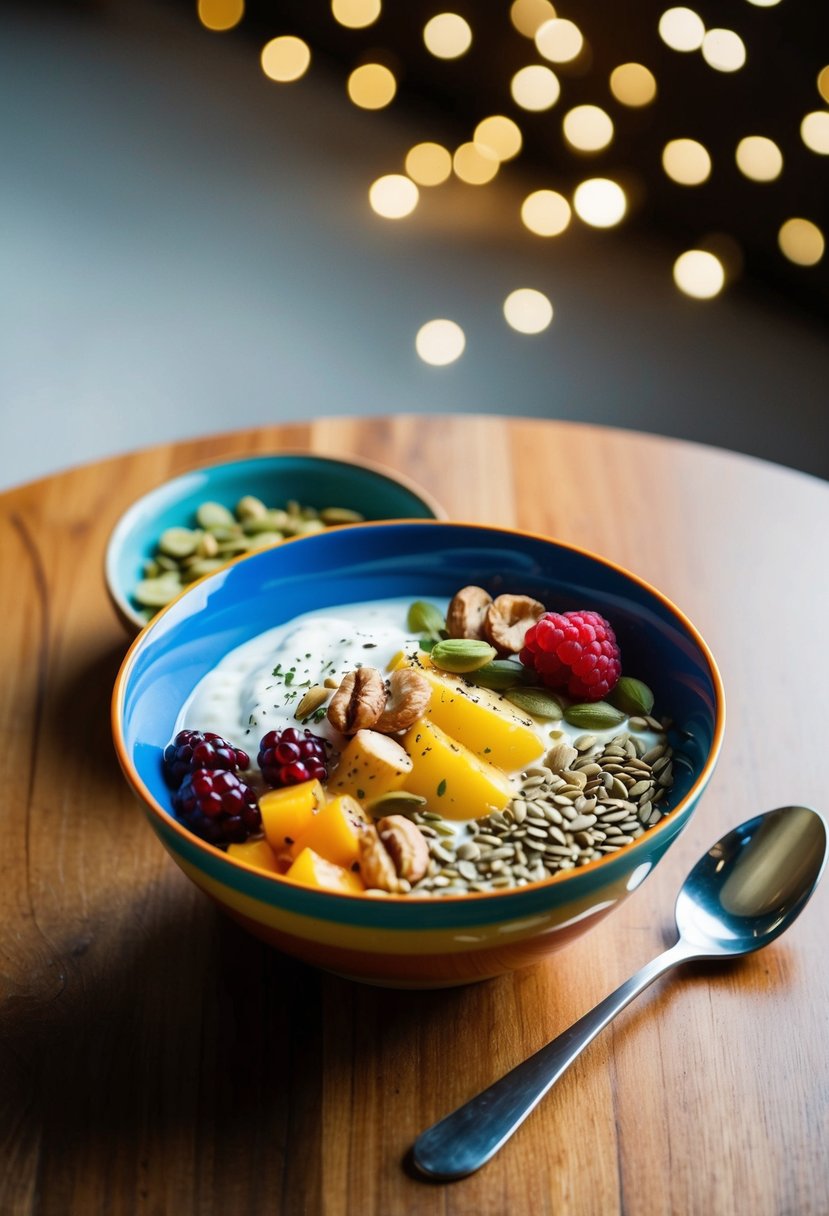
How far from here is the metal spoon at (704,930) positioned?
796 millimetres

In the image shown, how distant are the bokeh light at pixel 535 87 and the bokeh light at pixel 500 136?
0.29ft

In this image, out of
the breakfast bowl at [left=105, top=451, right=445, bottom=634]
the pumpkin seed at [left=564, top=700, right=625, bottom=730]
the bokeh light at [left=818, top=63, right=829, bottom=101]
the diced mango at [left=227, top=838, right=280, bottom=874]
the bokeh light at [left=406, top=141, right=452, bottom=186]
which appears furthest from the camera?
the bokeh light at [left=406, top=141, right=452, bottom=186]

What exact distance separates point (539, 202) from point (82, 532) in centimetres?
277

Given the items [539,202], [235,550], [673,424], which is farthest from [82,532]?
[539,202]

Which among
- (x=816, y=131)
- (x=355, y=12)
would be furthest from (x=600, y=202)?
(x=355, y=12)

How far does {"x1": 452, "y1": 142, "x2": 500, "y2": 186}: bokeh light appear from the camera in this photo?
3.90m

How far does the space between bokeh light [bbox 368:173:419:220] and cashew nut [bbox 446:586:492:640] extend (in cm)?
296

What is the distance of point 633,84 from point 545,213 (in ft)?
1.67

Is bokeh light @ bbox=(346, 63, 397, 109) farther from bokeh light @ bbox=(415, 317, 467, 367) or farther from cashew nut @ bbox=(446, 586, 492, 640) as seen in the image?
cashew nut @ bbox=(446, 586, 492, 640)

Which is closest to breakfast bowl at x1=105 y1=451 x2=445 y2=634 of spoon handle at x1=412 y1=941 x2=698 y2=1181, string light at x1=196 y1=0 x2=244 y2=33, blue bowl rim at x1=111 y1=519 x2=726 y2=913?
blue bowl rim at x1=111 y1=519 x2=726 y2=913

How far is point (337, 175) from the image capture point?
3955 mm

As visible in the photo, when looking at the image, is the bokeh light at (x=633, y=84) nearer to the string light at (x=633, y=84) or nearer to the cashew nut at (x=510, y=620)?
the string light at (x=633, y=84)

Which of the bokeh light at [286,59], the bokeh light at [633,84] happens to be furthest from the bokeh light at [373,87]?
the bokeh light at [633,84]

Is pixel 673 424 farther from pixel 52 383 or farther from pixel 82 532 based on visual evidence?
pixel 82 532
